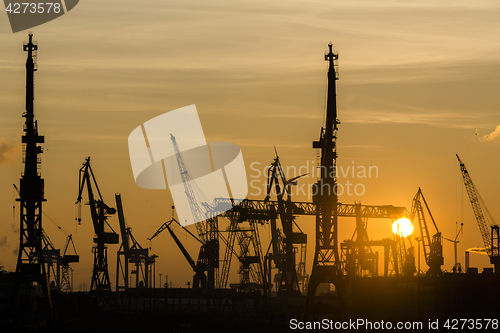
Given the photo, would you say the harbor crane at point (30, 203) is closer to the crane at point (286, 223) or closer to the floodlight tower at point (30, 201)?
the floodlight tower at point (30, 201)

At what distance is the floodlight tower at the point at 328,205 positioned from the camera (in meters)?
107

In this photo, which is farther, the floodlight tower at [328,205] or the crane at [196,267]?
Answer: the crane at [196,267]

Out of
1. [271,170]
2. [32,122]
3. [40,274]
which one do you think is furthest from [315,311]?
[271,170]

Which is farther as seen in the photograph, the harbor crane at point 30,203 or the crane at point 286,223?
the crane at point 286,223

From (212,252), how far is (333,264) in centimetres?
5344

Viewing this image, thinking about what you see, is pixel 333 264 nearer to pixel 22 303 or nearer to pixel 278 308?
pixel 278 308

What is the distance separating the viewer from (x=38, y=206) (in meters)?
106

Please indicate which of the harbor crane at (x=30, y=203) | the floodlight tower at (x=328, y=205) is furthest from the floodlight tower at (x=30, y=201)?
the floodlight tower at (x=328, y=205)

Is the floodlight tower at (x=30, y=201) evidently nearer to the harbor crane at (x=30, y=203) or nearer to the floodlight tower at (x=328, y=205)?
the harbor crane at (x=30, y=203)

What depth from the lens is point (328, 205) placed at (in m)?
108

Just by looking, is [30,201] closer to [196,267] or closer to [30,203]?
[30,203]

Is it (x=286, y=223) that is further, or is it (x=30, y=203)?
→ (x=286, y=223)

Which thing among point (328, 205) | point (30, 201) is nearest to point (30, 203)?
point (30, 201)

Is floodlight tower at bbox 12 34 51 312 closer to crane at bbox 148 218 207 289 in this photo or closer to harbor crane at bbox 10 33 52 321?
harbor crane at bbox 10 33 52 321
